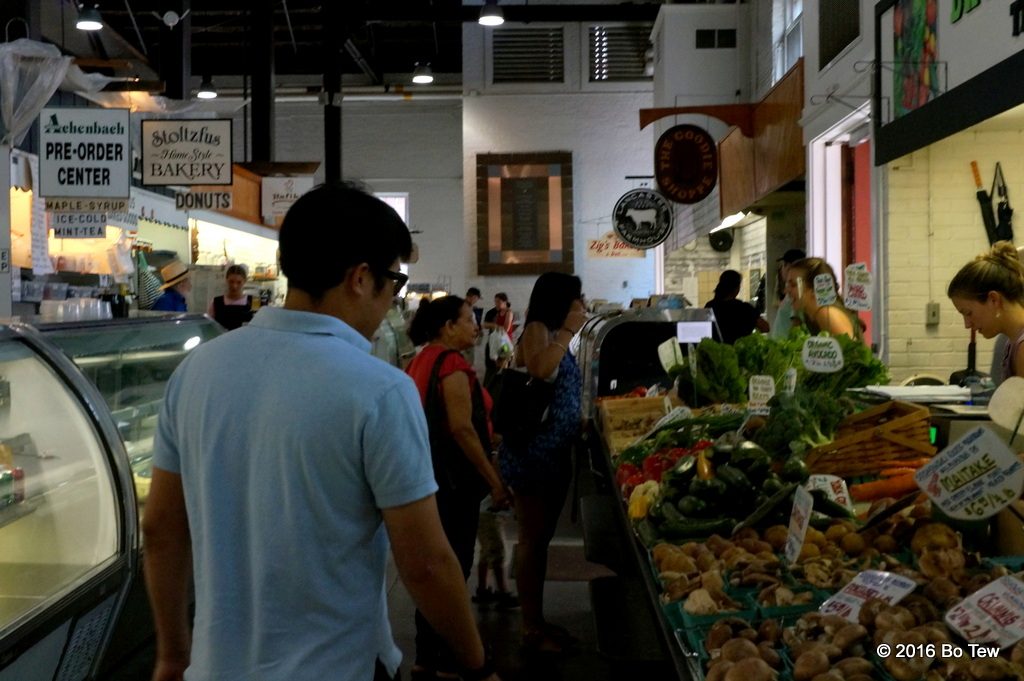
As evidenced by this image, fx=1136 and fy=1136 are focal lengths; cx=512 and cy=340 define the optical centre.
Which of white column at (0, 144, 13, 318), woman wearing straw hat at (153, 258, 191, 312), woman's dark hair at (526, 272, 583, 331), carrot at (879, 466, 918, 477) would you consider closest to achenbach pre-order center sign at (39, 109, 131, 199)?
white column at (0, 144, 13, 318)

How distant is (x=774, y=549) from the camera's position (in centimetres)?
318

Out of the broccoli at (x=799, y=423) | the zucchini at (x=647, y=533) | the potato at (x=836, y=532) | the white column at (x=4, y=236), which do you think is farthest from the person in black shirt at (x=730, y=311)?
the potato at (x=836, y=532)

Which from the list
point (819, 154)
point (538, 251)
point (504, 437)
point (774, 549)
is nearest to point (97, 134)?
point (504, 437)

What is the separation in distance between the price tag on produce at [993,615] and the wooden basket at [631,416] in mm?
3459

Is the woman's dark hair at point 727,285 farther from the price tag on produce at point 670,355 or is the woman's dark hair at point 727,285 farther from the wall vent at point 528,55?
the wall vent at point 528,55

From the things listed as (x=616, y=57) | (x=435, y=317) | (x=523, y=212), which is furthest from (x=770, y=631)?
(x=616, y=57)

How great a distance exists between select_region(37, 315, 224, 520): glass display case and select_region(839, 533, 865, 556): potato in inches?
92.2

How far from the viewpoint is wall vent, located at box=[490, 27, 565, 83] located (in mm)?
24719

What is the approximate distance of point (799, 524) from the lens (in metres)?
2.84

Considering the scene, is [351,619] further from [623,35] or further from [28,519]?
[623,35]

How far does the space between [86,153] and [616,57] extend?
17428 mm

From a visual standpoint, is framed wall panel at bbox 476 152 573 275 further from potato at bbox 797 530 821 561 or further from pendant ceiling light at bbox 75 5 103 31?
potato at bbox 797 530 821 561

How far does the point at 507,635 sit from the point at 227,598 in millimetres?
3903

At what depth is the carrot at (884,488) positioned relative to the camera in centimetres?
356
